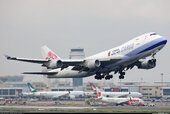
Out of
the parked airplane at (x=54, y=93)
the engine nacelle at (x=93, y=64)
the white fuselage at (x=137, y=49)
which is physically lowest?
the parked airplane at (x=54, y=93)

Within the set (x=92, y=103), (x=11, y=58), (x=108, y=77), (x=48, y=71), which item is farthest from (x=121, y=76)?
(x=92, y=103)

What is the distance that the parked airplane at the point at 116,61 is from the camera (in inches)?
2955

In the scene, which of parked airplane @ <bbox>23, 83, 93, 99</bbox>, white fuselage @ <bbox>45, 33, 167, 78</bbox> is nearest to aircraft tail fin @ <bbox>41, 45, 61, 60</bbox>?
white fuselage @ <bbox>45, 33, 167, 78</bbox>

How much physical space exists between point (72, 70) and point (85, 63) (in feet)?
21.4

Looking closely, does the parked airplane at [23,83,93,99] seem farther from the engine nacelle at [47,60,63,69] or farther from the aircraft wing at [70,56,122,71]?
the engine nacelle at [47,60,63,69]

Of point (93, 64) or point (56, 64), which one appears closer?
point (93, 64)

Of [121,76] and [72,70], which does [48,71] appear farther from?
→ [121,76]

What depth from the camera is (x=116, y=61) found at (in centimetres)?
7712

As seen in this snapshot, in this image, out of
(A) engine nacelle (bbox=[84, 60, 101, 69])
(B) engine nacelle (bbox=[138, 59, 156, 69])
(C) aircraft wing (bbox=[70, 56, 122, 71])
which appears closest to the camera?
(C) aircraft wing (bbox=[70, 56, 122, 71])

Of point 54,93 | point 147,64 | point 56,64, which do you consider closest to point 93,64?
point 56,64

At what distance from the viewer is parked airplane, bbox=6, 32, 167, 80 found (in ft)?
246

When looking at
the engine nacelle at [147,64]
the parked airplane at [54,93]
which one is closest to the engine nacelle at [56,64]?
the engine nacelle at [147,64]

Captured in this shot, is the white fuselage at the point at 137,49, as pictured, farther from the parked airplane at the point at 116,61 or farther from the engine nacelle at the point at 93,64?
the engine nacelle at the point at 93,64

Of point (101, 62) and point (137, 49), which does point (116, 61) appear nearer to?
point (101, 62)
